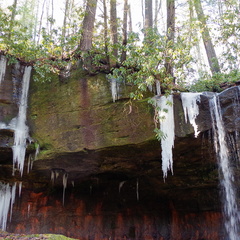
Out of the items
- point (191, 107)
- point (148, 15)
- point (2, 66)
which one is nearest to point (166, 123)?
point (191, 107)

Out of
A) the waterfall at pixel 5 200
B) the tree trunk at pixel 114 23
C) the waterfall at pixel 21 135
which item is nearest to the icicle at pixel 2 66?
the waterfall at pixel 21 135

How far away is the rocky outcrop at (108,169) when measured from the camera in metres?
8.80

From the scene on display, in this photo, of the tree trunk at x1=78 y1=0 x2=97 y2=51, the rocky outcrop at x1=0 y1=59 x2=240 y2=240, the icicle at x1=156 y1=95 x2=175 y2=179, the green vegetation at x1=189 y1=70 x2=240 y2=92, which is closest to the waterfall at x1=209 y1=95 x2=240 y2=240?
the rocky outcrop at x1=0 y1=59 x2=240 y2=240

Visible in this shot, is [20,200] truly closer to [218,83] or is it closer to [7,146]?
[7,146]

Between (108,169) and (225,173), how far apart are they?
4512 mm

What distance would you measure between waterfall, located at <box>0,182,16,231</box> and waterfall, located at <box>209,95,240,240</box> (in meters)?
9.18

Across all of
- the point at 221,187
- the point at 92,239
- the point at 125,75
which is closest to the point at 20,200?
the point at 92,239

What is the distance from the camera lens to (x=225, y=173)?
383 inches

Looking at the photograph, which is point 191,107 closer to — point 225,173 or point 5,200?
point 225,173

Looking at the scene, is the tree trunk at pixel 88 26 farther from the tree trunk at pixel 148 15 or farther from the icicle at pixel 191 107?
the icicle at pixel 191 107

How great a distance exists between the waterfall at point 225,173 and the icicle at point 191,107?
47 centimetres

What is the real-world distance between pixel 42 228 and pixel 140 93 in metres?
8.10

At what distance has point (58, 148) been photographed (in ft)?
30.7

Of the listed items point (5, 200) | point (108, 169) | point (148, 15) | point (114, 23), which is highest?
point (148, 15)
